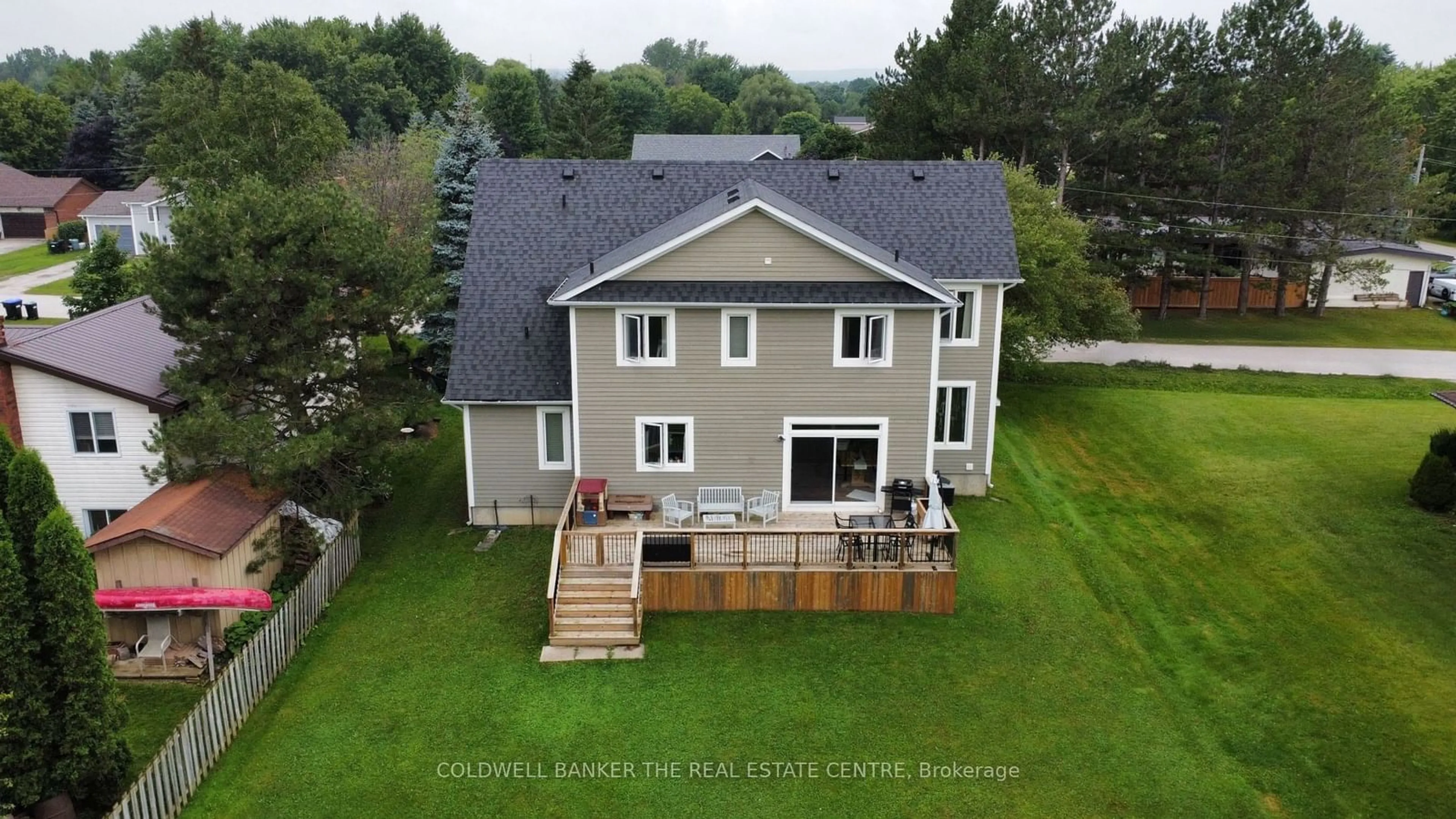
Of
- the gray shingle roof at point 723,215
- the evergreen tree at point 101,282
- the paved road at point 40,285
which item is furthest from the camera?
the paved road at point 40,285

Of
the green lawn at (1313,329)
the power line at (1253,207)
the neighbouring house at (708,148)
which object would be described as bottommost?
the green lawn at (1313,329)

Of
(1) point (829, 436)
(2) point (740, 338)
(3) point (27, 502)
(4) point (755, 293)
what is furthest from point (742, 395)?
(3) point (27, 502)

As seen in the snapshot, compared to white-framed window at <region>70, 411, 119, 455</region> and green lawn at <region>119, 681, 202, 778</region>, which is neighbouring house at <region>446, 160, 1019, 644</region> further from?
white-framed window at <region>70, 411, 119, 455</region>

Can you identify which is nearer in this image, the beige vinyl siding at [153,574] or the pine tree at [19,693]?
the pine tree at [19,693]

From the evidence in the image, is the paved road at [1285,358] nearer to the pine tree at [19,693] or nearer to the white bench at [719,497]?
the white bench at [719,497]

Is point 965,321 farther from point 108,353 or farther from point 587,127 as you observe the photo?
point 587,127

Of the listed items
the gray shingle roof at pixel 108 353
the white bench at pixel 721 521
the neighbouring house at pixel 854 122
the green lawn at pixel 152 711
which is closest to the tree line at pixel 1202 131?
the white bench at pixel 721 521
